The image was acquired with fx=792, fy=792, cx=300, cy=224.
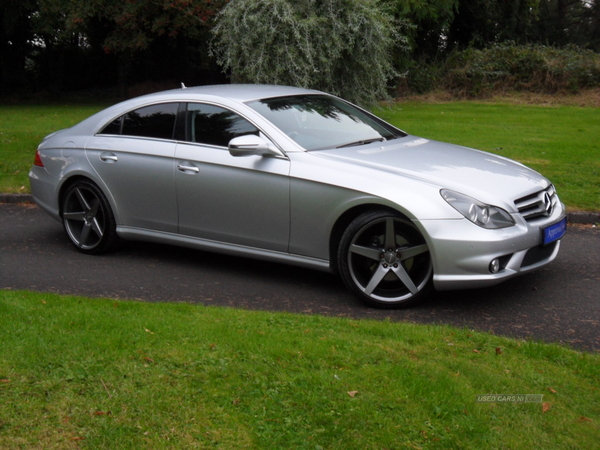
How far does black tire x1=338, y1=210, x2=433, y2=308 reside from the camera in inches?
227

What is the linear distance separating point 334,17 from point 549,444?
48.8 feet

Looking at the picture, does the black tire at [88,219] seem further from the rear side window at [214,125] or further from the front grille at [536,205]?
the front grille at [536,205]

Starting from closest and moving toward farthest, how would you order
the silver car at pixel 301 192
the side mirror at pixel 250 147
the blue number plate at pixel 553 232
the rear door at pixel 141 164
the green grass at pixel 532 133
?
the silver car at pixel 301 192
the blue number plate at pixel 553 232
the side mirror at pixel 250 147
the rear door at pixel 141 164
the green grass at pixel 532 133

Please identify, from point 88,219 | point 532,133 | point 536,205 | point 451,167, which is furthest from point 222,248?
point 532,133

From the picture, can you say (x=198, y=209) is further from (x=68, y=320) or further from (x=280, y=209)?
(x=68, y=320)

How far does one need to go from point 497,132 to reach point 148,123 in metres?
10.4

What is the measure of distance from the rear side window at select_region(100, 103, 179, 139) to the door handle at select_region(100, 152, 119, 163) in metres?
0.24

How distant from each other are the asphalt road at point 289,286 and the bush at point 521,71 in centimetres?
1878

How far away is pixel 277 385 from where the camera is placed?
4000mm

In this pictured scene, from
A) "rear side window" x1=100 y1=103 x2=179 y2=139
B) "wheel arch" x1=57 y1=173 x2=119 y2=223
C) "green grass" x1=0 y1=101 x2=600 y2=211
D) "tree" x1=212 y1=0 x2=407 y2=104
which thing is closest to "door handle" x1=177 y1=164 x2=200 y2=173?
"rear side window" x1=100 y1=103 x2=179 y2=139

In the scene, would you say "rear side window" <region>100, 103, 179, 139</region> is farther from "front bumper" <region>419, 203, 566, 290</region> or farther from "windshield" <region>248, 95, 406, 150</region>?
"front bumper" <region>419, 203, 566, 290</region>

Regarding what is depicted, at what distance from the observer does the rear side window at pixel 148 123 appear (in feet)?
23.1

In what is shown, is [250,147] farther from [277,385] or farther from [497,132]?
[497,132]

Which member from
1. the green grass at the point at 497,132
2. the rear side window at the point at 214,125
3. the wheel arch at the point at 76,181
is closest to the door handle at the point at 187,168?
the rear side window at the point at 214,125
